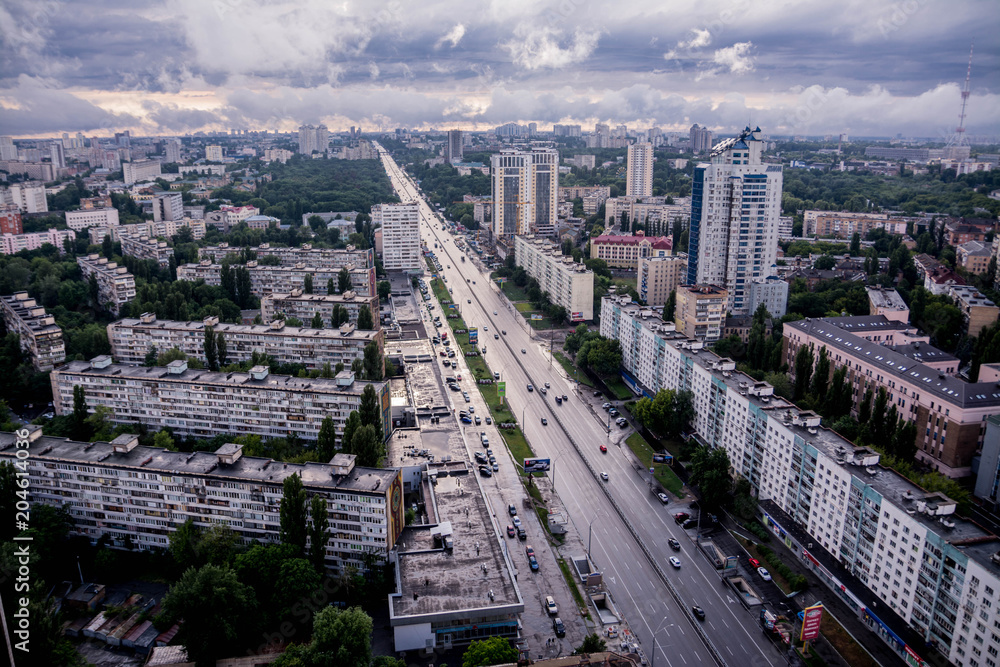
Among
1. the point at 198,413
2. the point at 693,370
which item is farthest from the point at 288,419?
the point at 693,370

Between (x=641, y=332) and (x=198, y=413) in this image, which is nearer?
(x=198, y=413)

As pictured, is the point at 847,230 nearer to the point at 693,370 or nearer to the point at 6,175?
the point at 693,370

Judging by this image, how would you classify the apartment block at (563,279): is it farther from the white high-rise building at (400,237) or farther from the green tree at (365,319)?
the green tree at (365,319)

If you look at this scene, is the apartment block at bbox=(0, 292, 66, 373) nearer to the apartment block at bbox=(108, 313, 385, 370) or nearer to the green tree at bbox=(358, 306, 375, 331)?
the apartment block at bbox=(108, 313, 385, 370)

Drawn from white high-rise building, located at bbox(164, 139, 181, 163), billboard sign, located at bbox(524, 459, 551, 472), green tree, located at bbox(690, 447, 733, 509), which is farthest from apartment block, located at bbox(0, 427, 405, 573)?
white high-rise building, located at bbox(164, 139, 181, 163)

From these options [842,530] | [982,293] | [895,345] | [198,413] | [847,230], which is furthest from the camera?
[847,230]

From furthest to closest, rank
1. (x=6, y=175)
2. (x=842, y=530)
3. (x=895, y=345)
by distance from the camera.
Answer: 1. (x=6, y=175)
2. (x=895, y=345)
3. (x=842, y=530)
